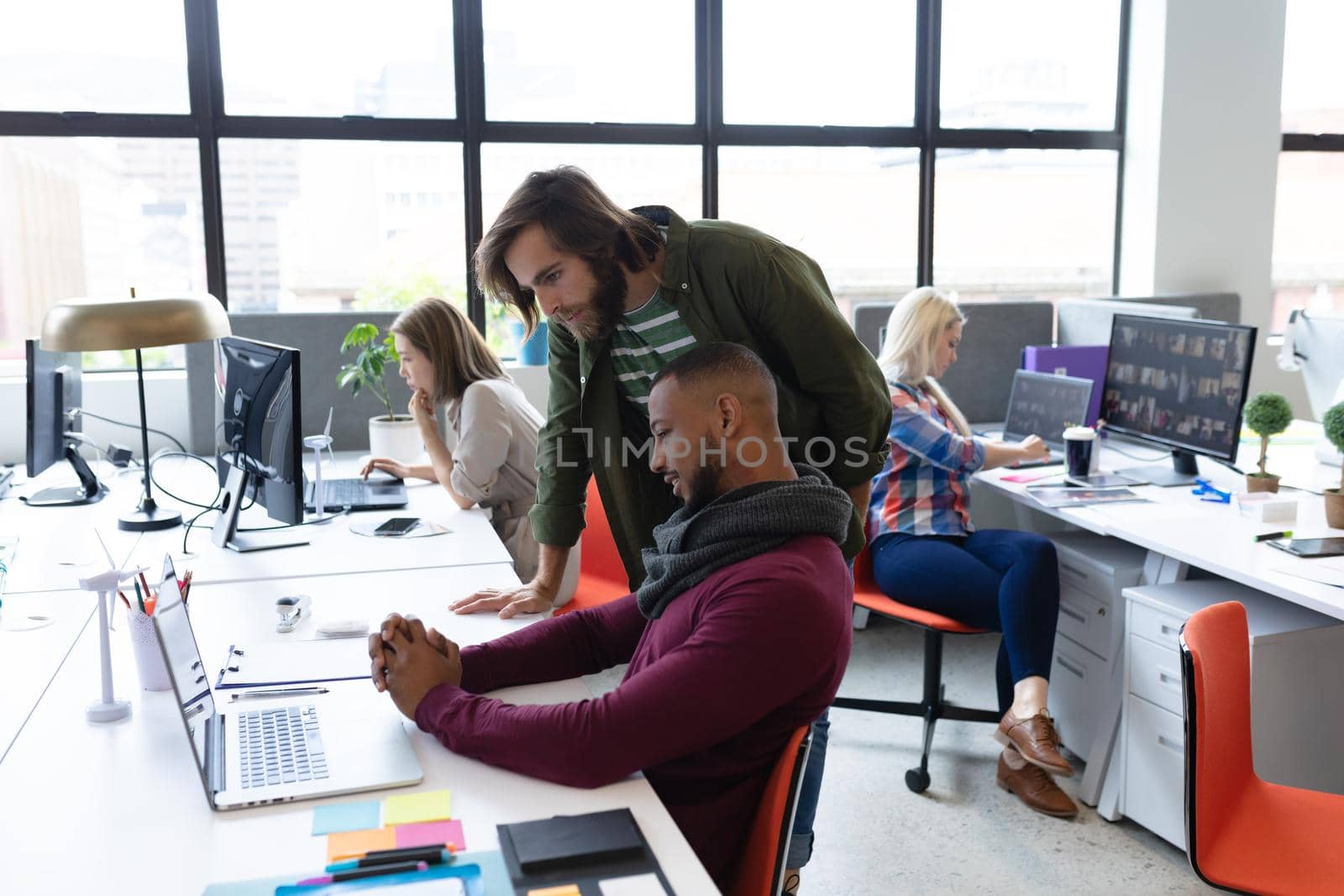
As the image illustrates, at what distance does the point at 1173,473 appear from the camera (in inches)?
129

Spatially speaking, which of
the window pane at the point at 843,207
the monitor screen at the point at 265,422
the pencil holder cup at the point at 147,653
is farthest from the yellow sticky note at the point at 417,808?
the window pane at the point at 843,207

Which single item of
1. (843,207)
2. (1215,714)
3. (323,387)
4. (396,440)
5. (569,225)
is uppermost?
(843,207)

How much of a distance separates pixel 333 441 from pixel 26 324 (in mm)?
1216

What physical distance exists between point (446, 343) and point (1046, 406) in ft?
6.03

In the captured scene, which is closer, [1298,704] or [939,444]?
[1298,704]

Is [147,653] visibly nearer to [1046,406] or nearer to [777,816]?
[777,816]

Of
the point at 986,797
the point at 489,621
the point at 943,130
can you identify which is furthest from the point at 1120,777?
the point at 943,130

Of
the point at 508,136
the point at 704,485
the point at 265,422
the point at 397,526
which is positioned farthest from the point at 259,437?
the point at 508,136

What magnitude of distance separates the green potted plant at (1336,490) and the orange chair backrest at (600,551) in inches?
62.9

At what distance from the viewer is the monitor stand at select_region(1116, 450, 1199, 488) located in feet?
10.4

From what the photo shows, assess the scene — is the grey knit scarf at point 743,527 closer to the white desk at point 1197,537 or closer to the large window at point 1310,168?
the white desk at point 1197,537

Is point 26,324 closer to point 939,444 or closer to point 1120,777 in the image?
point 939,444

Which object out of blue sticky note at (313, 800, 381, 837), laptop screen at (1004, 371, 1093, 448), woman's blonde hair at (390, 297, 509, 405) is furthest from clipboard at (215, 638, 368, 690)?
laptop screen at (1004, 371, 1093, 448)

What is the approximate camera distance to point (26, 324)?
405cm
